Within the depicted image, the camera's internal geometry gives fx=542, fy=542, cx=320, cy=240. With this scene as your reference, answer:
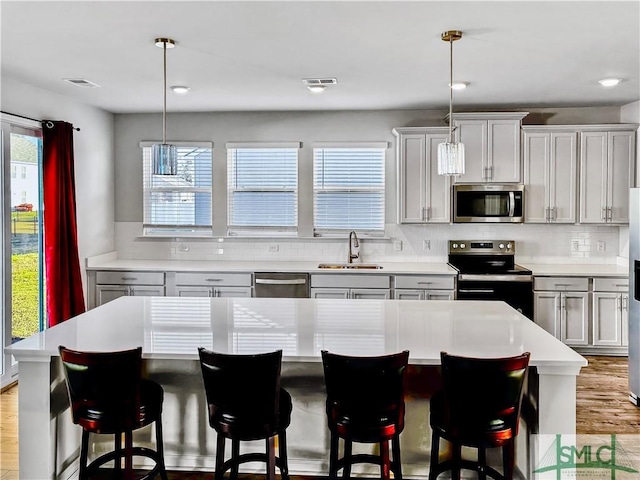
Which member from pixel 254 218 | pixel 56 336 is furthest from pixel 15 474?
pixel 254 218

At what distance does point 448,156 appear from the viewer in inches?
123

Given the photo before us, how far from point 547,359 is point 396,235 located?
368 cm

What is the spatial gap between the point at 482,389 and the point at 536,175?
3.83 metres

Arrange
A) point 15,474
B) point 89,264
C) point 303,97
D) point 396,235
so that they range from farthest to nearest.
Answer: point 396,235 < point 89,264 < point 303,97 < point 15,474

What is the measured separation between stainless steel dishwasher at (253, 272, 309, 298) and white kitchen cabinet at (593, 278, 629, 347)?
282cm

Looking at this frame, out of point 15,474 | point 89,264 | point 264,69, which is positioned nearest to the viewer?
point 15,474

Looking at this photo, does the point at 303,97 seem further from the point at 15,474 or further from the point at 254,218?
the point at 15,474

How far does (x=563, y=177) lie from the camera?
217 inches

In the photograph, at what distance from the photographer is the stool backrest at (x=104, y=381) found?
234 centimetres

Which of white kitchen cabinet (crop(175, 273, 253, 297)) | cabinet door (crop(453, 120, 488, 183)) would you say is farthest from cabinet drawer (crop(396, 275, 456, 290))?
white kitchen cabinet (crop(175, 273, 253, 297))

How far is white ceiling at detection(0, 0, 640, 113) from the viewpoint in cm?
289

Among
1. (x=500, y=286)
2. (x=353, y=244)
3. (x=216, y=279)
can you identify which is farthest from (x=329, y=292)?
(x=500, y=286)

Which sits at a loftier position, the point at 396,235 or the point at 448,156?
the point at 448,156

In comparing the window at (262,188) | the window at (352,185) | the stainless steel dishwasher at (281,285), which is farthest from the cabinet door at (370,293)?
the window at (262,188)
